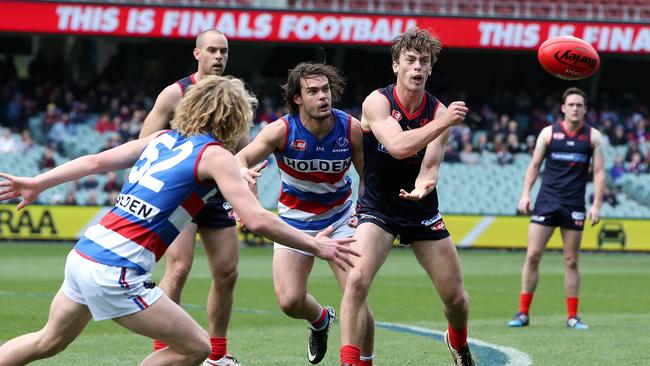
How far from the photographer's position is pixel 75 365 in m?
8.49

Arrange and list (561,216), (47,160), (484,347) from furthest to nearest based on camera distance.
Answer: (47,160) → (561,216) → (484,347)

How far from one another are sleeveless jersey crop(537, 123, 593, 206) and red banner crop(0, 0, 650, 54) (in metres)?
16.3

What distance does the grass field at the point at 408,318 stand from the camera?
932 centimetres

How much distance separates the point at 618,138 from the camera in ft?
102

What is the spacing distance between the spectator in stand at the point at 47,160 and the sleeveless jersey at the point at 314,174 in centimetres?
2003

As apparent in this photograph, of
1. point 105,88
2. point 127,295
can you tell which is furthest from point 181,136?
point 105,88

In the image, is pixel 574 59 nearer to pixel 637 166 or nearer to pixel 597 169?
pixel 597 169

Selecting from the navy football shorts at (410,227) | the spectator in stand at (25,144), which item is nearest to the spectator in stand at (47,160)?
the spectator in stand at (25,144)

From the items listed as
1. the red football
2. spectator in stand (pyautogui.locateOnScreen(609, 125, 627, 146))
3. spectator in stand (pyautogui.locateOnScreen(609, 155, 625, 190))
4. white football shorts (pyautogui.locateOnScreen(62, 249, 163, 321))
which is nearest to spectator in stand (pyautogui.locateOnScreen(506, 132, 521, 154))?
spectator in stand (pyautogui.locateOnScreen(609, 155, 625, 190))

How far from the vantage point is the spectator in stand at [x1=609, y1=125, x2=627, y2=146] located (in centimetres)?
3109

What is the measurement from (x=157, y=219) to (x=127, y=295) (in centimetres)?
43

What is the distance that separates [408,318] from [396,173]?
448 cm

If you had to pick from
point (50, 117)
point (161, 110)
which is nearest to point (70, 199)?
point (50, 117)

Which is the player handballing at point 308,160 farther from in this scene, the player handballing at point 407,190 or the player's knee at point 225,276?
the player's knee at point 225,276
